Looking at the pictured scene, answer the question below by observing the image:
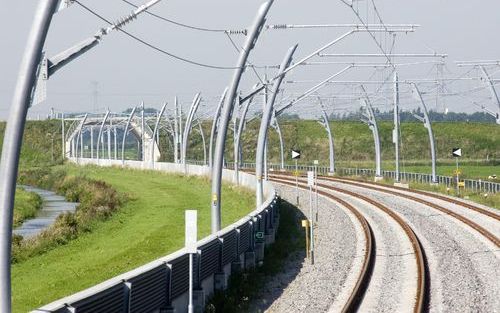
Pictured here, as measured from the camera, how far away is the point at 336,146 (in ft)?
517

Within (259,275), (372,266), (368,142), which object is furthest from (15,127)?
(368,142)

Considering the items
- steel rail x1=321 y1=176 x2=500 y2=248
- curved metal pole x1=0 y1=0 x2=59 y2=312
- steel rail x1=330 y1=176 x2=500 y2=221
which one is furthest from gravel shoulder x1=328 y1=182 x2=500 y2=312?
curved metal pole x1=0 y1=0 x2=59 y2=312

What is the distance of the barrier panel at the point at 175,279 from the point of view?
14188 mm

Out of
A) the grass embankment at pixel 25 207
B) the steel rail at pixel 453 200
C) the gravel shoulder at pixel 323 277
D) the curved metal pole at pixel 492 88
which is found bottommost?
the gravel shoulder at pixel 323 277

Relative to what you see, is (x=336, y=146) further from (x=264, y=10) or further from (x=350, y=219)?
(x=264, y=10)

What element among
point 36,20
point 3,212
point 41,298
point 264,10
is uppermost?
point 264,10

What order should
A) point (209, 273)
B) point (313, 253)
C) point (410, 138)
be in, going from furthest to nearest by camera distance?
point (410, 138) → point (313, 253) → point (209, 273)

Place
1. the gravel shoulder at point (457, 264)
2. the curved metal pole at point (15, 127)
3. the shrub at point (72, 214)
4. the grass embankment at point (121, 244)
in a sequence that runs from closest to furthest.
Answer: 1. the curved metal pole at point (15, 127)
2. the gravel shoulder at point (457, 264)
3. the grass embankment at point (121, 244)
4. the shrub at point (72, 214)

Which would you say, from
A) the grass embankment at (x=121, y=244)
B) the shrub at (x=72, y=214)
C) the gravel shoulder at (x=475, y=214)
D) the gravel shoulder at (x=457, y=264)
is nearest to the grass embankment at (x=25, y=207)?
the shrub at (x=72, y=214)

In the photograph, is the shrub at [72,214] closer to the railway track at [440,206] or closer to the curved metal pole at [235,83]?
the curved metal pole at [235,83]

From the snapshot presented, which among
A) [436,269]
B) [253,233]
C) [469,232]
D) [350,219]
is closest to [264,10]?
[253,233]

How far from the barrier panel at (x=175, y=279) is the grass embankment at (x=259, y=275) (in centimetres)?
30

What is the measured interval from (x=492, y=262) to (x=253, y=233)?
23.8ft

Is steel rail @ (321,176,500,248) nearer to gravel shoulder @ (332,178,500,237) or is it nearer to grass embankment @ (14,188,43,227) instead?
gravel shoulder @ (332,178,500,237)
